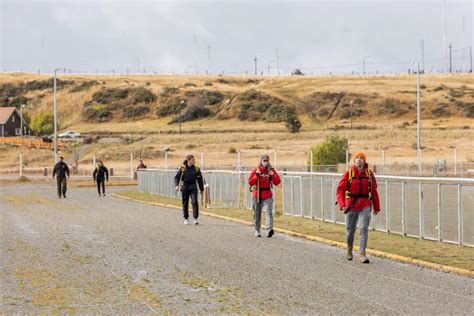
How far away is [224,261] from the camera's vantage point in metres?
16.3

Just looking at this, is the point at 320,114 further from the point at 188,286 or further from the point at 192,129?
the point at 188,286

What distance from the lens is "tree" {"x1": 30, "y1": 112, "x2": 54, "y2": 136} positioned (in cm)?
13725

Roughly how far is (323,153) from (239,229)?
4023 centimetres

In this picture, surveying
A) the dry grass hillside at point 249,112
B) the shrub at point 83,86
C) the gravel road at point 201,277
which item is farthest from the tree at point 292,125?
the gravel road at point 201,277

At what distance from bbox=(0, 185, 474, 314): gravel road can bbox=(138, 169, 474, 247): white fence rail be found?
2.49m

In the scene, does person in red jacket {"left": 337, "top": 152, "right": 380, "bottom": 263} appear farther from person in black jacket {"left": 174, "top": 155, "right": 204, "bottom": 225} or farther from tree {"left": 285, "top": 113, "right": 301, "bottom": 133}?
tree {"left": 285, "top": 113, "right": 301, "bottom": 133}

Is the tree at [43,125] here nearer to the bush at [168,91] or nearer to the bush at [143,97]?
the bush at [143,97]

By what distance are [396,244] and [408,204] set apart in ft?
7.33

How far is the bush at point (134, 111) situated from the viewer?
488 ft

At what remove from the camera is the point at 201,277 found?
46.5 feet

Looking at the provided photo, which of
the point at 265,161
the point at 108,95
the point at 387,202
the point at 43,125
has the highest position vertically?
the point at 108,95

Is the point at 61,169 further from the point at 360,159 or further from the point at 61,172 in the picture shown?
the point at 360,159

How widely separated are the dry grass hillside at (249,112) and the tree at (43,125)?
461 centimetres

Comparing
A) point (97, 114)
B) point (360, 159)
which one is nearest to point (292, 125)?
point (97, 114)
